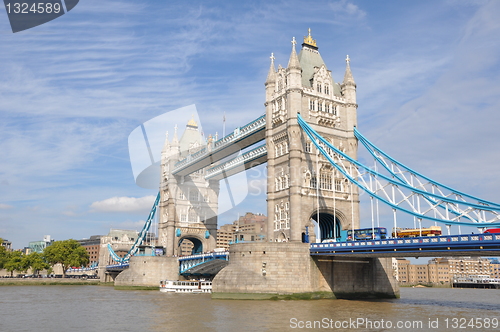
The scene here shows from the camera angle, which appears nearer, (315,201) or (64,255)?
(315,201)

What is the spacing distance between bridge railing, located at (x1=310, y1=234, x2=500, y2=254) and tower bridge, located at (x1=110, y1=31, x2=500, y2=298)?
0.08 metres

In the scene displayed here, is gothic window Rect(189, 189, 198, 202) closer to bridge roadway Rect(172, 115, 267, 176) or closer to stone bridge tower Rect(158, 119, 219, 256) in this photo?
stone bridge tower Rect(158, 119, 219, 256)

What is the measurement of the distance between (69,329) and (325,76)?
41.5 meters

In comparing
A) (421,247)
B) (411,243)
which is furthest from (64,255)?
(421,247)

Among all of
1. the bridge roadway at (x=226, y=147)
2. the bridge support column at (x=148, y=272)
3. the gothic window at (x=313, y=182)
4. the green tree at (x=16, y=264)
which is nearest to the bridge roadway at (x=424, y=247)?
the gothic window at (x=313, y=182)

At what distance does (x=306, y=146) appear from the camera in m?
55.1

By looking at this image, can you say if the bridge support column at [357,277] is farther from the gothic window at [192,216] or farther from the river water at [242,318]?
the gothic window at [192,216]

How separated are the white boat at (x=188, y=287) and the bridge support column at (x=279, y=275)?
613 inches

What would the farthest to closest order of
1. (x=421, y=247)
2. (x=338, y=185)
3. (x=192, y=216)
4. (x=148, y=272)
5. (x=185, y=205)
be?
(x=192, y=216) < (x=185, y=205) < (x=148, y=272) < (x=338, y=185) < (x=421, y=247)

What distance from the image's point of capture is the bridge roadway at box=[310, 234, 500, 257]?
1388 inches

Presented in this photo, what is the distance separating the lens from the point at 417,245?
127 ft

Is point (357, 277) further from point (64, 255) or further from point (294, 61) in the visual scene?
point (64, 255)

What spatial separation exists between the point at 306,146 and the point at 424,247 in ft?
66.5

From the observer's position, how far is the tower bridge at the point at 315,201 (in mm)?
41062
